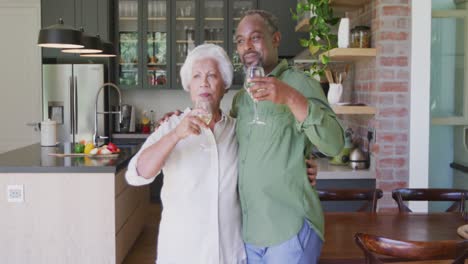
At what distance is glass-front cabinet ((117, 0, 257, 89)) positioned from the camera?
659cm

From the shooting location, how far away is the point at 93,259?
11.9 ft

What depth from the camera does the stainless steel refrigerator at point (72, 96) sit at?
245 inches

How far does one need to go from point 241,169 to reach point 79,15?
5.29 metres

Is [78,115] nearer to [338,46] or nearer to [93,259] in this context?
[93,259]

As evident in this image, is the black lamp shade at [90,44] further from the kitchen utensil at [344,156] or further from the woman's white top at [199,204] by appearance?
the woman's white top at [199,204]

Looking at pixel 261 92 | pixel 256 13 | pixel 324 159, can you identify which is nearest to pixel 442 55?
pixel 324 159

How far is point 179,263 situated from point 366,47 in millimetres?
2635

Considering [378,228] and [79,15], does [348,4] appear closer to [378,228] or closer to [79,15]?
[378,228]

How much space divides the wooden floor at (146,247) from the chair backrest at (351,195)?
6.17 ft

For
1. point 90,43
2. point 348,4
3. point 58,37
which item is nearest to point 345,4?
point 348,4

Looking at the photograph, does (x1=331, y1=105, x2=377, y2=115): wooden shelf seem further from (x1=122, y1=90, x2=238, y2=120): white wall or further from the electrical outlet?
(x1=122, y1=90, x2=238, y2=120): white wall

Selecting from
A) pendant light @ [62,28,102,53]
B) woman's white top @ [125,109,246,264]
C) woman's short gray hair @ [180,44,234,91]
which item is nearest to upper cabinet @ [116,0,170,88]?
pendant light @ [62,28,102,53]

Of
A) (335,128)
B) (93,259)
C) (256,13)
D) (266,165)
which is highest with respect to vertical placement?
(256,13)

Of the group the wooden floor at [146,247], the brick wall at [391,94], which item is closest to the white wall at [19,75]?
the wooden floor at [146,247]
